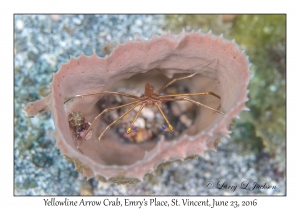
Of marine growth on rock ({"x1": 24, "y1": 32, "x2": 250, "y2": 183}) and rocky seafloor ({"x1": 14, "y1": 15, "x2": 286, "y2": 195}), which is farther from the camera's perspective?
rocky seafloor ({"x1": 14, "y1": 15, "x2": 286, "y2": 195})

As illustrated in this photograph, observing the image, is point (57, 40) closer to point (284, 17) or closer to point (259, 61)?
point (259, 61)

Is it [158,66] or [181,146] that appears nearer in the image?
[181,146]

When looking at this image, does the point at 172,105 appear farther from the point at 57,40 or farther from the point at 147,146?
the point at 57,40

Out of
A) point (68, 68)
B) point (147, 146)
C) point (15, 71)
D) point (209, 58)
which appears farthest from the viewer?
point (15, 71)

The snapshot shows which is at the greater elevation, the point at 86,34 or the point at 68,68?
the point at 86,34

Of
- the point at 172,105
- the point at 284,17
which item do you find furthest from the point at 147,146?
the point at 284,17

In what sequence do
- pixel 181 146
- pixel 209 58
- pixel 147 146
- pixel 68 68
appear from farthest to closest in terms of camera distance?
pixel 147 146 → pixel 209 58 → pixel 68 68 → pixel 181 146

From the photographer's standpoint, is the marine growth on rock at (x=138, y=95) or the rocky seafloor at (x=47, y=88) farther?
the rocky seafloor at (x=47, y=88)
